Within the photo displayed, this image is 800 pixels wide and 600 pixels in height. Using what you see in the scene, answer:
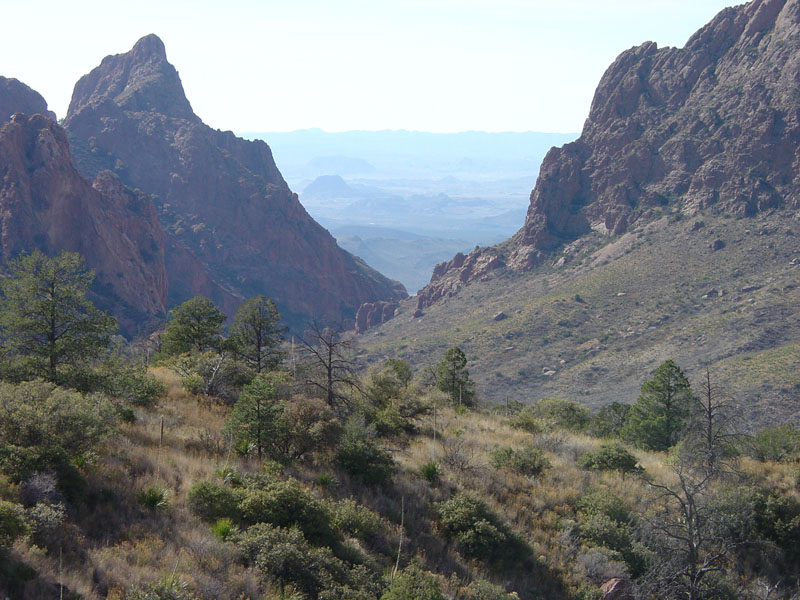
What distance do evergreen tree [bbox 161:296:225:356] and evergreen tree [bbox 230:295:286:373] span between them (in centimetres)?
168

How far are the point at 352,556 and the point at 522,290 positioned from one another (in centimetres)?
8371

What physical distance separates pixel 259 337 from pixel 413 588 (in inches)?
612

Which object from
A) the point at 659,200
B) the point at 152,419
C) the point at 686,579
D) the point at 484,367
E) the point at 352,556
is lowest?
the point at 484,367

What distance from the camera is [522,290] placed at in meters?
92.4

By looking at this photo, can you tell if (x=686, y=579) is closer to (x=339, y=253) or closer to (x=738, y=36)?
(x=738, y=36)

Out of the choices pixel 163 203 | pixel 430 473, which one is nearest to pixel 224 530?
pixel 430 473

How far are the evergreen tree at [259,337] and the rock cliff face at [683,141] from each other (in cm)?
7931

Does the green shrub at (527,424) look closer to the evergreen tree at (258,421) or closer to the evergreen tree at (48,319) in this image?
the evergreen tree at (258,421)

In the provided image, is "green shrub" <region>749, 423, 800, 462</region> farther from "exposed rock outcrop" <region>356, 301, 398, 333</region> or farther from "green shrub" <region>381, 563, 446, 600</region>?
"exposed rock outcrop" <region>356, 301, 398, 333</region>

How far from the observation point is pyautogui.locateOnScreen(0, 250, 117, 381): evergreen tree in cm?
1555

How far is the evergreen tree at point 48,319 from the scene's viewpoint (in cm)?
1555

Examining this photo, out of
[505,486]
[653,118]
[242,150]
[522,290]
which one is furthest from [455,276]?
[505,486]

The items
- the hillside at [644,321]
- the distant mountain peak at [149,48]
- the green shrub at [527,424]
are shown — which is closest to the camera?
the green shrub at [527,424]

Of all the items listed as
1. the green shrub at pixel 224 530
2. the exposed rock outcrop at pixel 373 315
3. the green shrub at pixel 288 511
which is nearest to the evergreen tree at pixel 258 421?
the green shrub at pixel 288 511
